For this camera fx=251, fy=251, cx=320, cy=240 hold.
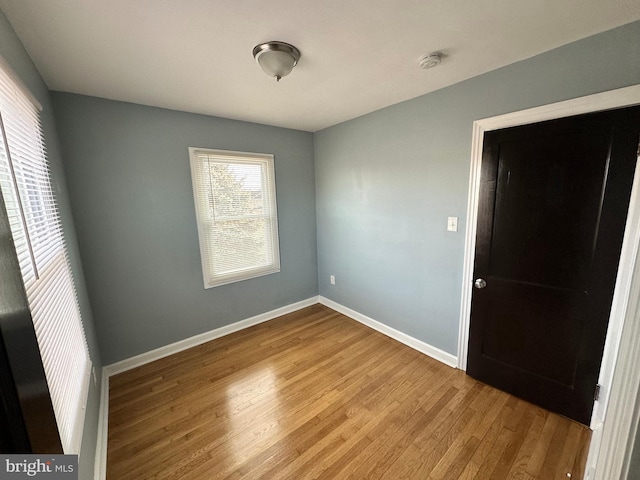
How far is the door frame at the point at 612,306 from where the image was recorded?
0.60 meters

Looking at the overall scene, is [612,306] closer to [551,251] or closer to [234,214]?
[551,251]

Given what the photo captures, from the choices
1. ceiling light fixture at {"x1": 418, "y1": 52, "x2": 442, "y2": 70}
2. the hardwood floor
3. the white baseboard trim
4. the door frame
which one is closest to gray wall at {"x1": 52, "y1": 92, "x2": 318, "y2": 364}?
the hardwood floor

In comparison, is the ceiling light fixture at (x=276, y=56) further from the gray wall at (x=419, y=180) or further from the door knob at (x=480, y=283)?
the door knob at (x=480, y=283)

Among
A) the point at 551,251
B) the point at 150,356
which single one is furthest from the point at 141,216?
the point at 551,251

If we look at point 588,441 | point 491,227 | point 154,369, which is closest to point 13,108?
point 154,369

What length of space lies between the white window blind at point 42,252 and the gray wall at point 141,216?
0.61m

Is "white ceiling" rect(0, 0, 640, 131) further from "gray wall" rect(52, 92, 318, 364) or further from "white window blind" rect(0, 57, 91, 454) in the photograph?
"white window blind" rect(0, 57, 91, 454)

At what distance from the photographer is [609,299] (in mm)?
1478

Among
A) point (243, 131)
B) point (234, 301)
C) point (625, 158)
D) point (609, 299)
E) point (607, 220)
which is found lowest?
point (234, 301)

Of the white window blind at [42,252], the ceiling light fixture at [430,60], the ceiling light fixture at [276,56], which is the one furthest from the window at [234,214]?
the ceiling light fixture at [430,60]

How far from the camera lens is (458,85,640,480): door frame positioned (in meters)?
0.60

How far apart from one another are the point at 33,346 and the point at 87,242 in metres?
1.96

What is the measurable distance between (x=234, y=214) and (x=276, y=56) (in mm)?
1709

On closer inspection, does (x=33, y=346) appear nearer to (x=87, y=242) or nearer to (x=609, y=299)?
(x=87, y=242)
